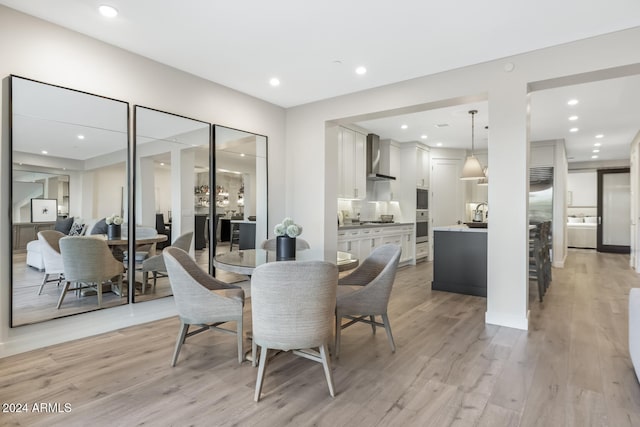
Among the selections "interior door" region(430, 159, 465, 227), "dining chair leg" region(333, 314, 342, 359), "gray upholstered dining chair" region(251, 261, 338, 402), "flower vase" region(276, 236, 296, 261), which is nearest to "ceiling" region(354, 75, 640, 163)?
"interior door" region(430, 159, 465, 227)

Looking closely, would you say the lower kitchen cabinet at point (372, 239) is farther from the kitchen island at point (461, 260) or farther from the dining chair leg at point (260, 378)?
the dining chair leg at point (260, 378)

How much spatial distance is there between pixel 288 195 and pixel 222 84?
1760 mm

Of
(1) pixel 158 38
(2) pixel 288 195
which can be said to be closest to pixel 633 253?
(2) pixel 288 195

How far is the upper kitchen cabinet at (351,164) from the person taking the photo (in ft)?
20.2

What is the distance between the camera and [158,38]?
3.21 m

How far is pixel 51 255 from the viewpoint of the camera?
10.0 ft

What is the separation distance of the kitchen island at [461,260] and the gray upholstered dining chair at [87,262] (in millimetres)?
4133

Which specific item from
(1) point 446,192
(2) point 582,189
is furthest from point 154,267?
(2) point 582,189

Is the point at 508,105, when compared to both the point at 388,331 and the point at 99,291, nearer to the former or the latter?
the point at 388,331

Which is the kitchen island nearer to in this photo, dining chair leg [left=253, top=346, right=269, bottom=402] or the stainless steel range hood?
the stainless steel range hood

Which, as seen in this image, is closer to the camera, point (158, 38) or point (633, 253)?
point (158, 38)

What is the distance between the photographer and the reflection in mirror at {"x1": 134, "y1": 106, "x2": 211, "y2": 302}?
3.63 meters

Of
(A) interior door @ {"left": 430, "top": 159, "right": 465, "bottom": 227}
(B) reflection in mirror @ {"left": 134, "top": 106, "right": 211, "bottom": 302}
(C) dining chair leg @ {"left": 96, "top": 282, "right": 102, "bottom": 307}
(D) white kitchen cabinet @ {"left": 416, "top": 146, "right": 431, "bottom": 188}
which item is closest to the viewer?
(C) dining chair leg @ {"left": 96, "top": 282, "right": 102, "bottom": 307}

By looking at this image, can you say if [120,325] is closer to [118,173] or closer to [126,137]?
[118,173]
